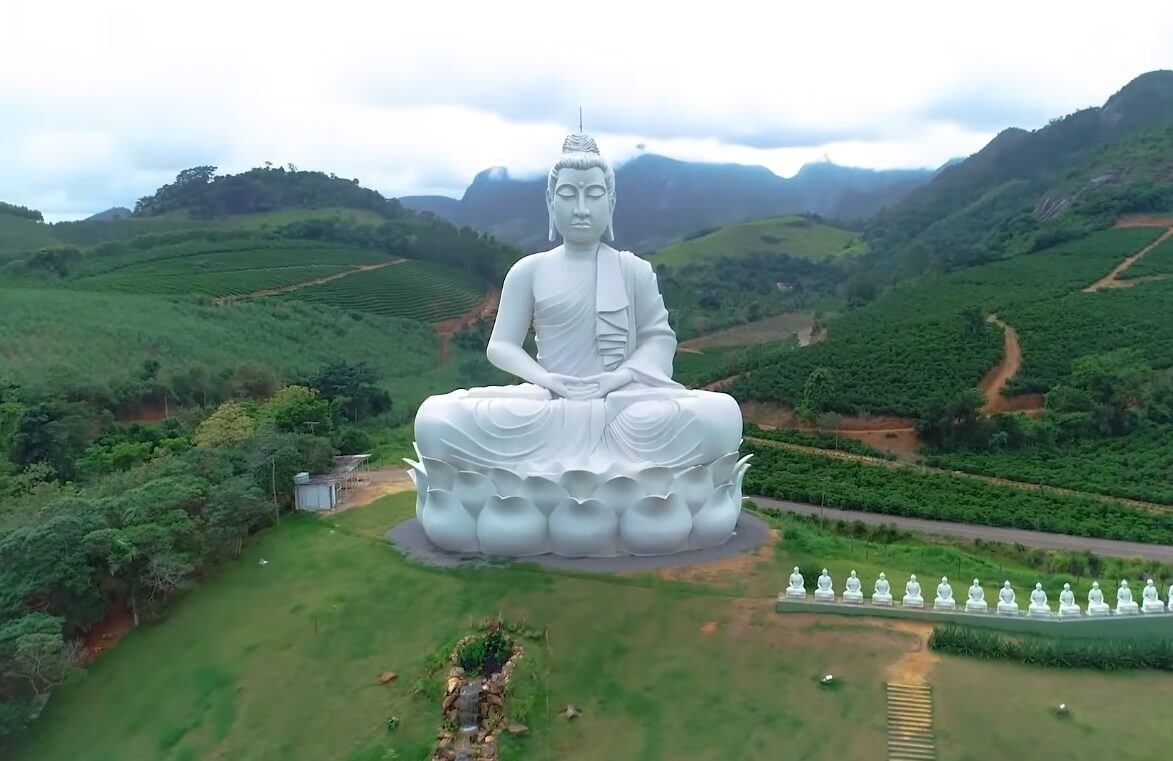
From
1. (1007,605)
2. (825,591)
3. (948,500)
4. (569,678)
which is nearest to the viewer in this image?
(569,678)

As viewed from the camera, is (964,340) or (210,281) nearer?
(964,340)

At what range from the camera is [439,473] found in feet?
39.9

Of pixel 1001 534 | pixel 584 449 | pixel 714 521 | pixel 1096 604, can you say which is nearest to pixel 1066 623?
pixel 1096 604

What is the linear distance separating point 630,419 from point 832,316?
3577cm

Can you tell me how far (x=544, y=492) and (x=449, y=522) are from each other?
1451 mm

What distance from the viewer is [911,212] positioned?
250ft

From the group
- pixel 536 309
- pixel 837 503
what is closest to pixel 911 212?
pixel 837 503

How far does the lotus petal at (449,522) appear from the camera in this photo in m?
12.2

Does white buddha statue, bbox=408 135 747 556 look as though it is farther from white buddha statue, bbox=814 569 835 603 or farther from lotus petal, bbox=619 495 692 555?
white buddha statue, bbox=814 569 835 603

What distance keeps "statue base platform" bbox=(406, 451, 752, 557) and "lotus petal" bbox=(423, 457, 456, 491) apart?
2 cm

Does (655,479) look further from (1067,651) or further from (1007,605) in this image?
(1067,651)

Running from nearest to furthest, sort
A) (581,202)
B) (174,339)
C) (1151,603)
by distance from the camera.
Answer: (1151,603) → (581,202) → (174,339)

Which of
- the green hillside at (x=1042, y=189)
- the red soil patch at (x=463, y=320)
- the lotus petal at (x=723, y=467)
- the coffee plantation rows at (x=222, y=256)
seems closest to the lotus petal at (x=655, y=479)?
the lotus petal at (x=723, y=467)

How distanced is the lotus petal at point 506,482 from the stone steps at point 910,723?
5054 mm
